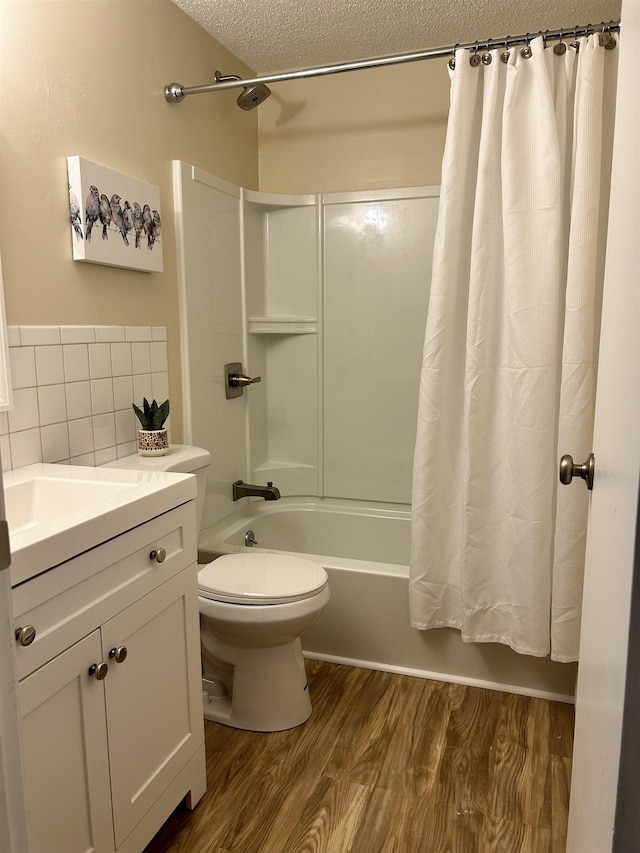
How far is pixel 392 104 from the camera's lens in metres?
2.68

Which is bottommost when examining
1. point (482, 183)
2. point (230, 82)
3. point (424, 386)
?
point (424, 386)

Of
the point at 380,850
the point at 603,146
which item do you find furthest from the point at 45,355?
the point at 603,146

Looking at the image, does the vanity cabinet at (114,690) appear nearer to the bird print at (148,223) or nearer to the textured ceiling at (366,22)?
the bird print at (148,223)

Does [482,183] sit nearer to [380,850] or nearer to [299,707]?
[299,707]

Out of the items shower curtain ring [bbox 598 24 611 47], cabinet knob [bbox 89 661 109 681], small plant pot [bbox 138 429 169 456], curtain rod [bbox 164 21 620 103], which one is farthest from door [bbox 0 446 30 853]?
shower curtain ring [bbox 598 24 611 47]

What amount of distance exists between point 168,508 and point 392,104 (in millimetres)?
2098

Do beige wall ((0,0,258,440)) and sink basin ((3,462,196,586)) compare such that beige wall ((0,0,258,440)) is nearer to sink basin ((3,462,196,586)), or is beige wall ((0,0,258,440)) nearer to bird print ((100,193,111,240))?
bird print ((100,193,111,240))

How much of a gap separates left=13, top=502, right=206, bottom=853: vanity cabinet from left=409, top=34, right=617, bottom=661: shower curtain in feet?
3.01

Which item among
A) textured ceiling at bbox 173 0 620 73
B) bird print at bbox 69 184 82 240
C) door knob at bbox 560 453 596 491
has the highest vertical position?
textured ceiling at bbox 173 0 620 73

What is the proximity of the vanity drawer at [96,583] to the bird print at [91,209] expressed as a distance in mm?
823

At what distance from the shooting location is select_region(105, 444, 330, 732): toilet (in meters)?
1.80

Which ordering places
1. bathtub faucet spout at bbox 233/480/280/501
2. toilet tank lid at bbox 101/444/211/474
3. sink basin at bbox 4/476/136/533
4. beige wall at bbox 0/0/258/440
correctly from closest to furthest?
sink basin at bbox 4/476/136/533
beige wall at bbox 0/0/258/440
toilet tank lid at bbox 101/444/211/474
bathtub faucet spout at bbox 233/480/280/501

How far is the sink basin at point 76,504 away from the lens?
1.08 metres

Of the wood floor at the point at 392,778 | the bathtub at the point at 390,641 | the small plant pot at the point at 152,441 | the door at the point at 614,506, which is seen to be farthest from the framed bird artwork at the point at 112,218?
the wood floor at the point at 392,778
